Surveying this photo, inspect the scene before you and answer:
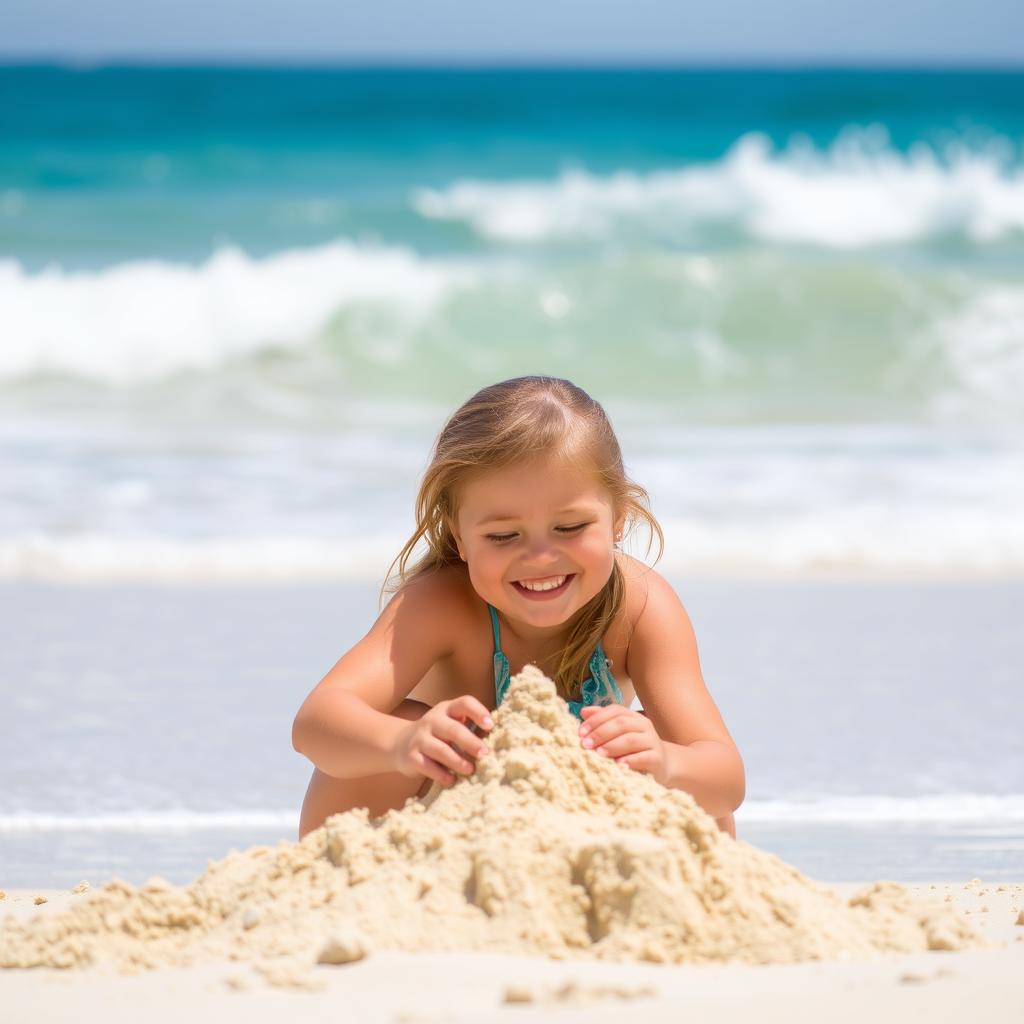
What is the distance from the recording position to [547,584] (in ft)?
7.99

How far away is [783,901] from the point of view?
1905 mm

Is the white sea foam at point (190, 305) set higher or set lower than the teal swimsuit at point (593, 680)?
higher

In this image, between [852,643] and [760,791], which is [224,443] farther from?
[760,791]

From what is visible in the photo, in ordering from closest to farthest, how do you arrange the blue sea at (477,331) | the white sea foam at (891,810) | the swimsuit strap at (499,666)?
the swimsuit strap at (499,666) → the white sea foam at (891,810) → the blue sea at (477,331)

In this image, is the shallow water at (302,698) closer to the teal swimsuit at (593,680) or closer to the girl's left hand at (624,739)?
the teal swimsuit at (593,680)

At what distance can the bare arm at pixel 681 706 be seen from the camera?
2.34 m

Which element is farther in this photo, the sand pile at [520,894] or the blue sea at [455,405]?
the blue sea at [455,405]

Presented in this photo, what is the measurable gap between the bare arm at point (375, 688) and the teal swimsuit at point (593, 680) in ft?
0.29


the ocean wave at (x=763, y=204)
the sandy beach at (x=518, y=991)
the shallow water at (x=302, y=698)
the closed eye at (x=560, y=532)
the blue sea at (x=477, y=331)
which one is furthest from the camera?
the ocean wave at (x=763, y=204)

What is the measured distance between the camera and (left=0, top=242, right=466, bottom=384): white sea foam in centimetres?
1056

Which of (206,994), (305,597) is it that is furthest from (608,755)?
(305,597)

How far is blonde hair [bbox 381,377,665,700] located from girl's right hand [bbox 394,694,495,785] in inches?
15.8

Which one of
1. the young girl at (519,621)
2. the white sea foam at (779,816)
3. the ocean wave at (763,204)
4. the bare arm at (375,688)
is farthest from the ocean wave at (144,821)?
the ocean wave at (763,204)

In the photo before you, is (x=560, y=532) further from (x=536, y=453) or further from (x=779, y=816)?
(x=779, y=816)
